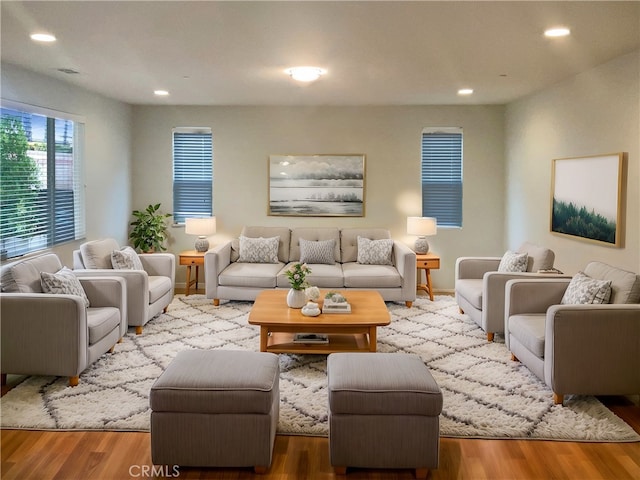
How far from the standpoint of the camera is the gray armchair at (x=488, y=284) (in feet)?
16.5

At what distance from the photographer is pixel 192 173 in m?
7.57

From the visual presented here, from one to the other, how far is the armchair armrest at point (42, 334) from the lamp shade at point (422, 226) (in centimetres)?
422

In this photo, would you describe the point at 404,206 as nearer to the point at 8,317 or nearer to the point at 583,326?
the point at 583,326

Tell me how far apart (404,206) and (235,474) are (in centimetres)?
506

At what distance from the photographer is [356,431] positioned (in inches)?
111

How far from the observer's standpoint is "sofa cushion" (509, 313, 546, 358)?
3886mm

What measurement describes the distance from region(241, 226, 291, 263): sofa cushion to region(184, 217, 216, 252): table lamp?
0.43 m

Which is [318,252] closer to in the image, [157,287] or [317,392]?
[157,287]

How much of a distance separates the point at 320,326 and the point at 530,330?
152 cm

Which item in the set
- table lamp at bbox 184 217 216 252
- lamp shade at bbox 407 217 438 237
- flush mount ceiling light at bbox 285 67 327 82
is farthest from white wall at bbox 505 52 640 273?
table lamp at bbox 184 217 216 252

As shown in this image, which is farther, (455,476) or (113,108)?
(113,108)

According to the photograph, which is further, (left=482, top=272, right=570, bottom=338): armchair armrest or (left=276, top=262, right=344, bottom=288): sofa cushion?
(left=276, top=262, right=344, bottom=288): sofa cushion

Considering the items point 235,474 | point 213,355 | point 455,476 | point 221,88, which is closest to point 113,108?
point 221,88
